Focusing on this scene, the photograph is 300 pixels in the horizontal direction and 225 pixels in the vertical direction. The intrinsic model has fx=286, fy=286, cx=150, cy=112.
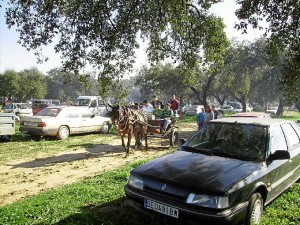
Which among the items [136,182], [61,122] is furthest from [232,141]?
[61,122]

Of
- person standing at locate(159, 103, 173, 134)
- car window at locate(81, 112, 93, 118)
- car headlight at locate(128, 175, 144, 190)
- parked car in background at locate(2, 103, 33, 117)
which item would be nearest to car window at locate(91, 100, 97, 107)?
car window at locate(81, 112, 93, 118)

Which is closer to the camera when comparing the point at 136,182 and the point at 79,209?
the point at 136,182

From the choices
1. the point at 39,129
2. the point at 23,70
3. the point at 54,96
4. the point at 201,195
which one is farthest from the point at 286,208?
the point at 54,96

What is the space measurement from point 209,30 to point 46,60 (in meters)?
5.68

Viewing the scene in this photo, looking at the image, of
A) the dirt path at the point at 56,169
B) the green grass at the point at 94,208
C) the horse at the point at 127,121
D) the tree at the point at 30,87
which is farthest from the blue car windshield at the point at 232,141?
the tree at the point at 30,87

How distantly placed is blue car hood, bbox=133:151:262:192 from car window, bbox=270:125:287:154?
731 mm

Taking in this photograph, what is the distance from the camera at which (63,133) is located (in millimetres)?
15539

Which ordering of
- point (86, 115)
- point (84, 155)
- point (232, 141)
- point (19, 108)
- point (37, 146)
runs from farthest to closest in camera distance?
point (19, 108), point (86, 115), point (37, 146), point (84, 155), point (232, 141)

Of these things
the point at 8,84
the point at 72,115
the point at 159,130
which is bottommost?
the point at 159,130

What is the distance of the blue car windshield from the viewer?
5163mm

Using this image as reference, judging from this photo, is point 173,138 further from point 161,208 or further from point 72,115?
point 161,208

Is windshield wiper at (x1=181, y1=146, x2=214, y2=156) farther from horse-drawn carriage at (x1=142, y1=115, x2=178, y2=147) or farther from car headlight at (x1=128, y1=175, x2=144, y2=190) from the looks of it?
horse-drawn carriage at (x1=142, y1=115, x2=178, y2=147)

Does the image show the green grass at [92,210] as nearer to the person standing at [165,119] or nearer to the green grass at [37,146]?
the green grass at [37,146]

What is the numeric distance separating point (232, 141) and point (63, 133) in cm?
1188
